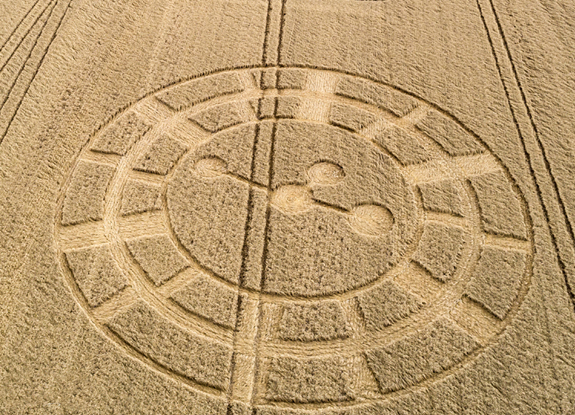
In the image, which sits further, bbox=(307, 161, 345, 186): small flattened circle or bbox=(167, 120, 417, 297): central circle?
bbox=(307, 161, 345, 186): small flattened circle

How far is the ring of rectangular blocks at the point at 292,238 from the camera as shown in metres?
4.23

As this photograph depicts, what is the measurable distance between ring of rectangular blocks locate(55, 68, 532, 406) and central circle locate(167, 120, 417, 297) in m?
0.02

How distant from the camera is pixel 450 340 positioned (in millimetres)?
4332

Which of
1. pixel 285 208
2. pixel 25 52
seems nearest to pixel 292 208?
pixel 285 208

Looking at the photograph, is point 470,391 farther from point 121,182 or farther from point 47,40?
point 47,40

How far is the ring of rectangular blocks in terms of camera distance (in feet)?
13.9

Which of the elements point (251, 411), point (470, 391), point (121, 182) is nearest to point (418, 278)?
point (470, 391)

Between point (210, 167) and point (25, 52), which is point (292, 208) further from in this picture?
point (25, 52)

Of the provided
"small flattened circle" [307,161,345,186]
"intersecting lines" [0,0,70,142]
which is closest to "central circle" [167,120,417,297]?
"small flattened circle" [307,161,345,186]

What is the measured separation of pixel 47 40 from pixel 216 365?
13.7 ft

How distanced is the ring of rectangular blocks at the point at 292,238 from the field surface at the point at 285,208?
0.02m

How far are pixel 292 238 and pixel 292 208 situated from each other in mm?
321

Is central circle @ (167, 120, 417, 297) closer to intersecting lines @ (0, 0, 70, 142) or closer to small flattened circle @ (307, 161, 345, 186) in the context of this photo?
small flattened circle @ (307, 161, 345, 186)

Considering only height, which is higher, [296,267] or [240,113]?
[240,113]
